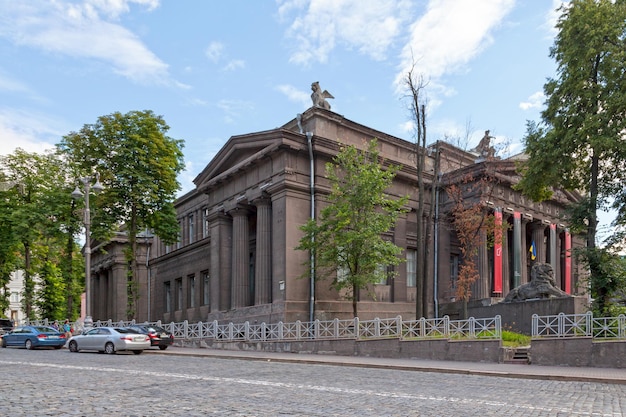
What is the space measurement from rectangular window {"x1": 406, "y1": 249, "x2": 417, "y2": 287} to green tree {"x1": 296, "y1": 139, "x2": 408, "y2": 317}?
342 inches

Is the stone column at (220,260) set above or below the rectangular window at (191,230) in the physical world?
below

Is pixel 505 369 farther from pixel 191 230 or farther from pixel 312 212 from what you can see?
pixel 191 230

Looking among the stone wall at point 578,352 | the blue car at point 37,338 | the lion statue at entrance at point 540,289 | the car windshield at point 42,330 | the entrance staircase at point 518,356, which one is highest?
the lion statue at entrance at point 540,289

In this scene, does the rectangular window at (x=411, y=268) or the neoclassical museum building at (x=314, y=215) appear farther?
the rectangular window at (x=411, y=268)

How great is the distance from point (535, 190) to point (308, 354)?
13.3 metres

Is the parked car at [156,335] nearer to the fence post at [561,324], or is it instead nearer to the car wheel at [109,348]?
the car wheel at [109,348]

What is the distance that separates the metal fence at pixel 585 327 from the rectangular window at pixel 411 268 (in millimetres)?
16348

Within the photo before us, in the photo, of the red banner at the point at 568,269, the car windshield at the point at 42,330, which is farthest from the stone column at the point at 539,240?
the car windshield at the point at 42,330

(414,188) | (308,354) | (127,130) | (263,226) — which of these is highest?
(127,130)

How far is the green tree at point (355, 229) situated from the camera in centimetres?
2936

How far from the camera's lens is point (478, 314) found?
113 feet

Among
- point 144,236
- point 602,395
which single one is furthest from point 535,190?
point 144,236

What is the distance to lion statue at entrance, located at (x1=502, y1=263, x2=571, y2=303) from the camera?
95.0ft

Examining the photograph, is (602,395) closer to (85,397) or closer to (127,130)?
(85,397)
